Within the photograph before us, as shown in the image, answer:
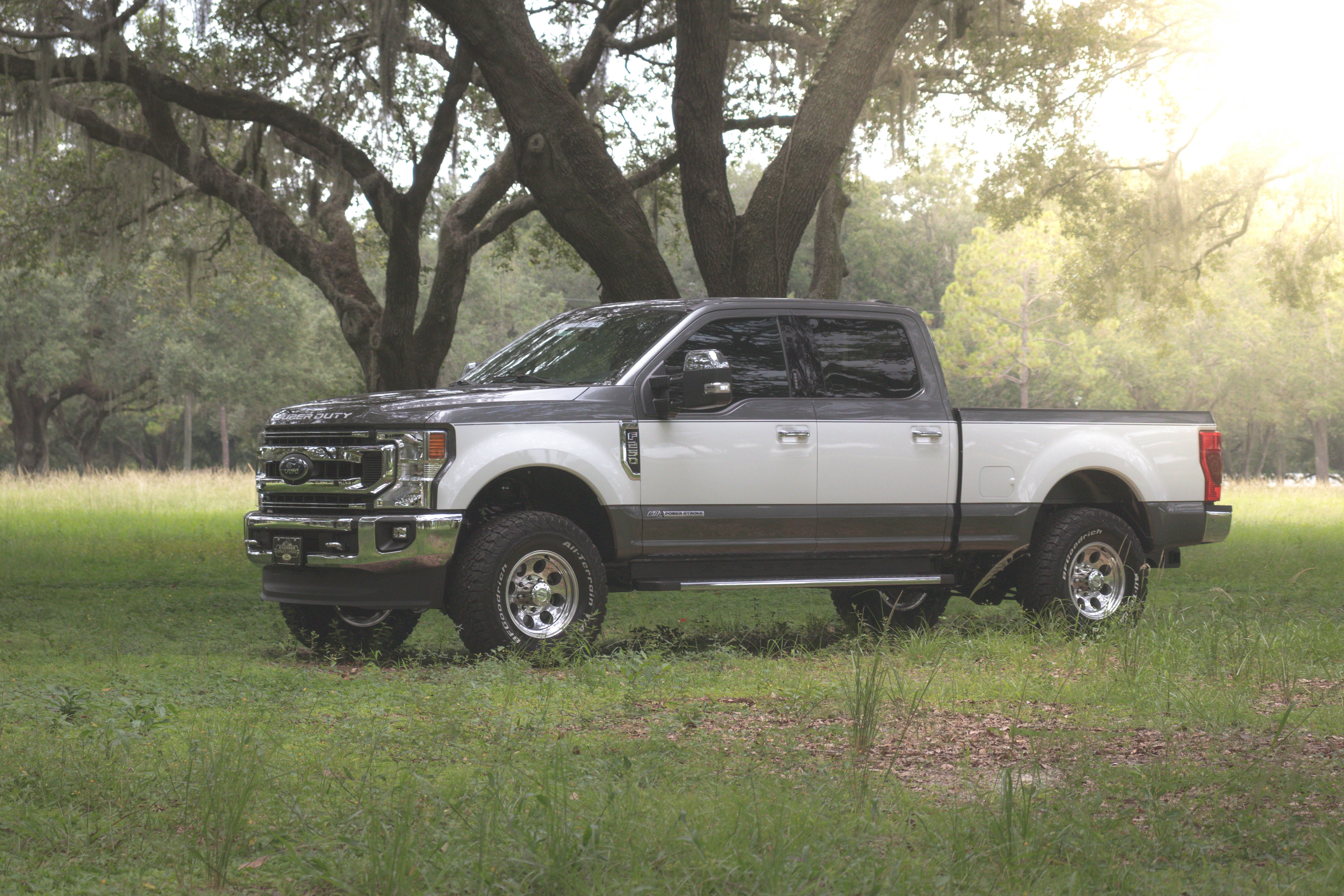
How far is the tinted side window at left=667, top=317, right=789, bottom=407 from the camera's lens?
8570 mm

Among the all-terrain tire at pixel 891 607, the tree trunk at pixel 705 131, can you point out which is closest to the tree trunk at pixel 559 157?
the tree trunk at pixel 705 131

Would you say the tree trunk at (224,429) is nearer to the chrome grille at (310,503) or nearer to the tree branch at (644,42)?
the tree branch at (644,42)

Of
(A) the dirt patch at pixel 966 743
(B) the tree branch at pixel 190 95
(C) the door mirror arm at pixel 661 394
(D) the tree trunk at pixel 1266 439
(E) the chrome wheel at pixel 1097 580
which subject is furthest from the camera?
(D) the tree trunk at pixel 1266 439

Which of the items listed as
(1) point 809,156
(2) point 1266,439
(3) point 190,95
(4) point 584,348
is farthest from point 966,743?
(2) point 1266,439

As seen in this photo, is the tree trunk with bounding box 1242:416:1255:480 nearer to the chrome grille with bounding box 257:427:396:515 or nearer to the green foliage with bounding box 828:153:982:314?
the green foliage with bounding box 828:153:982:314

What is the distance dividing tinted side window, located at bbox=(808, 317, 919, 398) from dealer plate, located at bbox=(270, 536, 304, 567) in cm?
343

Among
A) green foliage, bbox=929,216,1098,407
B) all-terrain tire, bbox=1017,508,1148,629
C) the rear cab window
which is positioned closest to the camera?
the rear cab window

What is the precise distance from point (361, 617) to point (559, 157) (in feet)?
16.6

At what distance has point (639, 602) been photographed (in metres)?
12.2

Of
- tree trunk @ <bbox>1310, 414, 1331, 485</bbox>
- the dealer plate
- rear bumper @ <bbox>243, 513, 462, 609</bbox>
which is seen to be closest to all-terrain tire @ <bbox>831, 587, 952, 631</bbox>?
rear bumper @ <bbox>243, 513, 462, 609</bbox>

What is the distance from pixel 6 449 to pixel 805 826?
74.6 metres

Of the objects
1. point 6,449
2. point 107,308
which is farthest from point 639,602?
point 6,449

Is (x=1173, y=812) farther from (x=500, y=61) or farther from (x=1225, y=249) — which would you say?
(x=1225, y=249)

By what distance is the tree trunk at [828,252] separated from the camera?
17516 mm
